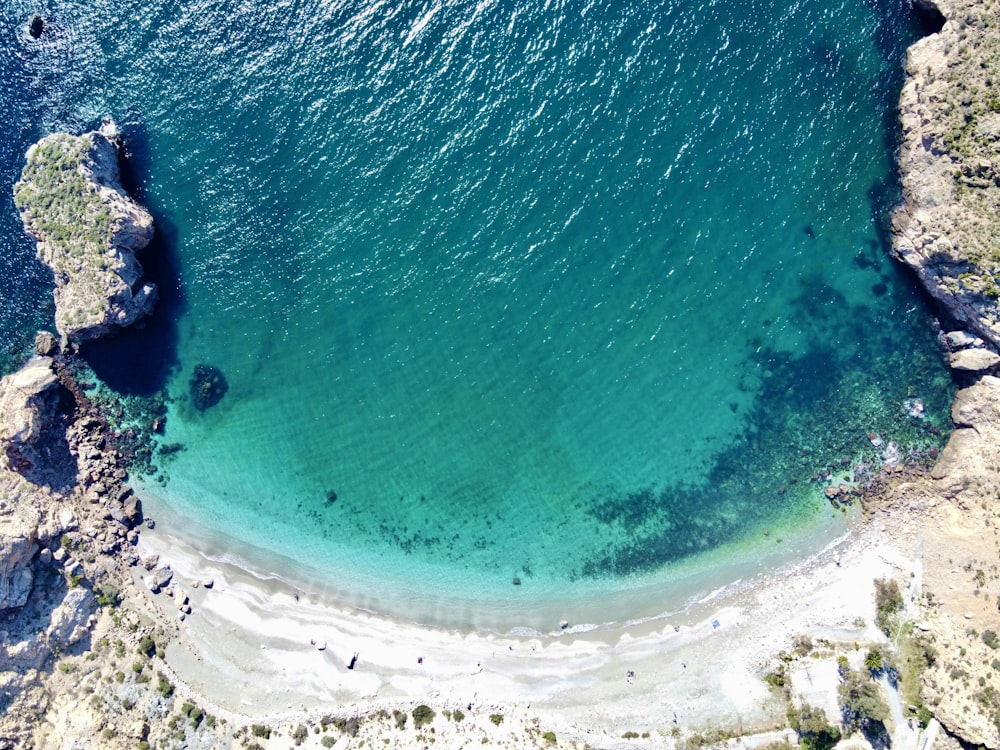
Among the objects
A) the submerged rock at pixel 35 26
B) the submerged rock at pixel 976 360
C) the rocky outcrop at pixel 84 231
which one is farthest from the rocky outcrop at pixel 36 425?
the submerged rock at pixel 976 360

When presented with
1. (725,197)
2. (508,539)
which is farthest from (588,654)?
(725,197)

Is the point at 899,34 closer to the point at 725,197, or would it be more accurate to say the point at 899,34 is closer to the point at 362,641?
the point at 725,197

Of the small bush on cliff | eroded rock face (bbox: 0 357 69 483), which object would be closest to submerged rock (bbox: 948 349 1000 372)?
the small bush on cliff

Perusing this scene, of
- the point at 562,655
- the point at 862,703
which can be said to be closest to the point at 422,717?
the point at 562,655

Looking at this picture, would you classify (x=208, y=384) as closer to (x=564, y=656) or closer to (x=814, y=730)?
(x=564, y=656)

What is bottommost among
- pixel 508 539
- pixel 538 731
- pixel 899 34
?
pixel 538 731
